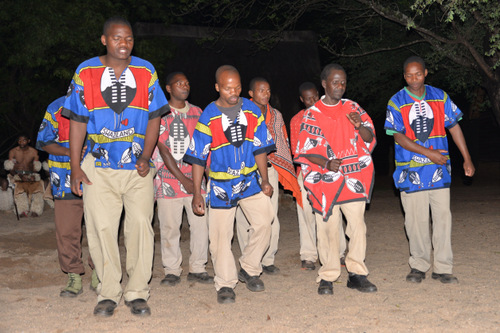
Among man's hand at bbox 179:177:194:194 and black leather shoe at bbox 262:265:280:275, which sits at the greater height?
man's hand at bbox 179:177:194:194

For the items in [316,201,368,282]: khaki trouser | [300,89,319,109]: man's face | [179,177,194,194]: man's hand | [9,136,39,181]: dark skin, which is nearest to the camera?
[316,201,368,282]: khaki trouser

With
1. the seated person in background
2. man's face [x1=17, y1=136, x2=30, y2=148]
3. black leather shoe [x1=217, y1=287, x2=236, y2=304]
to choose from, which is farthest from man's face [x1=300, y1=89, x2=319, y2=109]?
man's face [x1=17, y1=136, x2=30, y2=148]

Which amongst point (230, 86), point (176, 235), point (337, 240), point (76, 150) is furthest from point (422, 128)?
point (76, 150)

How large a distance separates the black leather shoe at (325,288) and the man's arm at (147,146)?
6.37ft

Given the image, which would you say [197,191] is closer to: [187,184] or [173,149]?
[187,184]

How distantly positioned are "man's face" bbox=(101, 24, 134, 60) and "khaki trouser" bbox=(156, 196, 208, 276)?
1.78 metres

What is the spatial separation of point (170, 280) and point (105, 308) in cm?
120

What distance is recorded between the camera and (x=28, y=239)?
8.77 m

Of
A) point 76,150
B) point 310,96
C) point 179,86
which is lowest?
point 76,150

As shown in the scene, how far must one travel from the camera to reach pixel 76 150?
14.6 ft

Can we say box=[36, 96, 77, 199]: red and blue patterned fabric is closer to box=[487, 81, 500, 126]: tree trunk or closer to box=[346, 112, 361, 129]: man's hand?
box=[346, 112, 361, 129]: man's hand

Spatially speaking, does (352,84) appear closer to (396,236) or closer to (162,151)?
(396,236)

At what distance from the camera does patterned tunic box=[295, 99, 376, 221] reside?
5.18 meters

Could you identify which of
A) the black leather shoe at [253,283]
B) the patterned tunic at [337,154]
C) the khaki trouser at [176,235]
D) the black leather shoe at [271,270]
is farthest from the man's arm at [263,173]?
the black leather shoe at [271,270]
